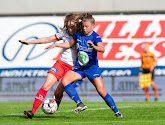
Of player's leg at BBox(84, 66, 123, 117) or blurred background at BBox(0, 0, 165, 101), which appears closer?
player's leg at BBox(84, 66, 123, 117)

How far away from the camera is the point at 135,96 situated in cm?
1870

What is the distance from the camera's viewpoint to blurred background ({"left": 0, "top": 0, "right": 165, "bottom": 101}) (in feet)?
61.3

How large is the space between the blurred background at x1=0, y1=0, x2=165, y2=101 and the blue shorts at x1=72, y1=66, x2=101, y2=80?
1014 centimetres

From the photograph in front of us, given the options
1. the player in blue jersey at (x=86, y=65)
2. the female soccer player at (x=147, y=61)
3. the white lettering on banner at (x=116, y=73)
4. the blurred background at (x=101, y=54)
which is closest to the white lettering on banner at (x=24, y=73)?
the blurred background at (x=101, y=54)

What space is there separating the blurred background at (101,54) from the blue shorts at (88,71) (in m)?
10.1

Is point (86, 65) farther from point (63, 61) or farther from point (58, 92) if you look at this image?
point (58, 92)

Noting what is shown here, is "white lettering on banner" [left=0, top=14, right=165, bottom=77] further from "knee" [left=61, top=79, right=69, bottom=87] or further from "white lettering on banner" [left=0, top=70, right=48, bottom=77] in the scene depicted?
"knee" [left=61, top=79, right=69, bottom=87]

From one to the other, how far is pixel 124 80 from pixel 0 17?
5.60 meters

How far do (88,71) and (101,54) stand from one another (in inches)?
416

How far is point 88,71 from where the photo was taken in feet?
27.2

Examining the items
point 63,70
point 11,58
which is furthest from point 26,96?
point 63,70

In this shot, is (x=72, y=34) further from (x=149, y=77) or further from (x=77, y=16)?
(x=149, y=77)

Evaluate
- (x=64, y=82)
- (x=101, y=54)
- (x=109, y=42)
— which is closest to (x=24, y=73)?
(x=101, y=54)

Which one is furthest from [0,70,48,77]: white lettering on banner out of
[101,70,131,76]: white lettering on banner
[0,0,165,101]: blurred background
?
[101,70,131,76]: white lettering on banner
